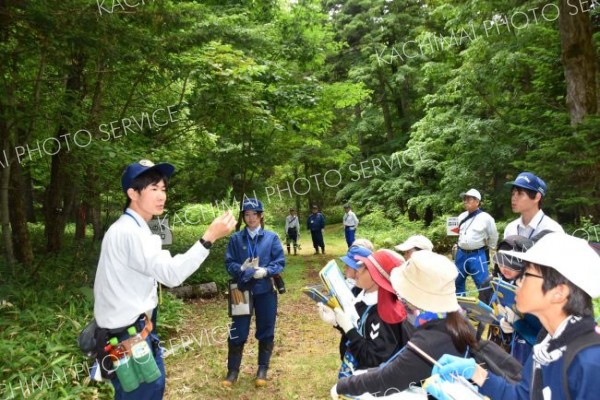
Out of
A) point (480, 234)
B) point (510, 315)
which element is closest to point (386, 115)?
point (480, 234)

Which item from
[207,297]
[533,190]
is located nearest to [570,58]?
[533,190]

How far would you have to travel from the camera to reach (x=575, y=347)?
172 centimetres

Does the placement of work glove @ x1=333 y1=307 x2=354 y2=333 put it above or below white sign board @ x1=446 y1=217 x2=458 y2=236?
above

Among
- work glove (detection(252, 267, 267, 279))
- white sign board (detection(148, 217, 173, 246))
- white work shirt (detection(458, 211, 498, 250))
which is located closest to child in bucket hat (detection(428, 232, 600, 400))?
work glove (detection(252, 267, 267, 279))

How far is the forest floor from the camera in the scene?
18.1 feet

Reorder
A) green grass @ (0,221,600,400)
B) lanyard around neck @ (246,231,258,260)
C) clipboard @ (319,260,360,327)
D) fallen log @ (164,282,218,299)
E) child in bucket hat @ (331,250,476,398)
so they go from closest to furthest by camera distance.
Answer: child in bucket hat @ (331,250,476,398), clipboard @ (319,260,360,327), green grass @ (0,221,600,400), lanyard around neck @ (246,231,258,260), fallen log @ (164,282,218,299)

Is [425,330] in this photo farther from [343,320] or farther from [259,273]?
[259,273]

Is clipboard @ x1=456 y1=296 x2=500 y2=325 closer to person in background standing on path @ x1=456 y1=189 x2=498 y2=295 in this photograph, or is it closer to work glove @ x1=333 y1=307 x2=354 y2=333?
work glove @ x1=333 y1=307 x2=354 y2=333

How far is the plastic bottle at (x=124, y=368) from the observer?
115 inches

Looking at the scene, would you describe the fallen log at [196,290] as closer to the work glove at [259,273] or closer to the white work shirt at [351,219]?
the work glove at [259,273]

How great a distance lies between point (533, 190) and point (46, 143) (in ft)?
28.6

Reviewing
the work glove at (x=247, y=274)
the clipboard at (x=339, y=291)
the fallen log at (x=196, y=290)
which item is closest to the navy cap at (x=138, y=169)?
the clipboard at (x=339, y=291)

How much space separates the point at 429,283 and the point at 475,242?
4663 mm

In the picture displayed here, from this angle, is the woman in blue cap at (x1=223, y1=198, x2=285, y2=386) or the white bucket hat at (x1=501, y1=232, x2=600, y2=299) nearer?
the white bucket hat at (x1=501, y1=232, x2=600, y2=299)
